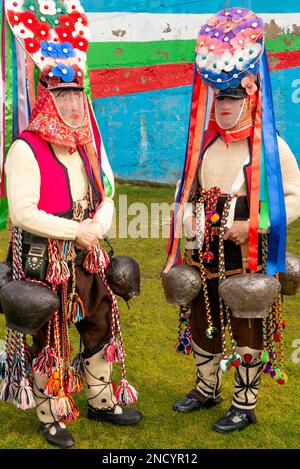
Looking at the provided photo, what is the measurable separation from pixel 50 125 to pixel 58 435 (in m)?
1.67

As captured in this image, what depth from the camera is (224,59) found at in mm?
3064

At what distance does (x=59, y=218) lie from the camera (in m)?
2.98

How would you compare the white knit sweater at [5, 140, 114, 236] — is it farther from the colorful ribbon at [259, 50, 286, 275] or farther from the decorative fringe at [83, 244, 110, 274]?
the colorful ribbon at [259, 50, 286, 275]

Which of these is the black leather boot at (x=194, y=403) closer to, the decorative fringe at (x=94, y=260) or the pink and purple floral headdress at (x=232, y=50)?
the decorative fringe at (x=94, y=260)

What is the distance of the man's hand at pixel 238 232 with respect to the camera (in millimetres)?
3139

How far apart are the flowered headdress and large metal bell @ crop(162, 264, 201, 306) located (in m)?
0.32

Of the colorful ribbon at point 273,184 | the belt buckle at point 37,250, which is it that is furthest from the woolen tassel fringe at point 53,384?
the colorful ribbon at point 273,184

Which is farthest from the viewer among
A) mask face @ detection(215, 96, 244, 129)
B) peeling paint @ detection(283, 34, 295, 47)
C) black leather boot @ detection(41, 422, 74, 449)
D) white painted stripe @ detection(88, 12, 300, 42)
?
white painted stripe @ detection(88, 12, 300, 42)

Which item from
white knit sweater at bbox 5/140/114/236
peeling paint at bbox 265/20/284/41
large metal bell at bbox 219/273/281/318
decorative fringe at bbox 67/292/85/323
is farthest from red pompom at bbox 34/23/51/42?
peeling paint at bbox 265/20/284/41

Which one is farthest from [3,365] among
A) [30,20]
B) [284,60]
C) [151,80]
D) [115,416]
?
[151,80]

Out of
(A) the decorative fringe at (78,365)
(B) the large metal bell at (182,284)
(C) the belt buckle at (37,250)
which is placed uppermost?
(C) the belt buckle at (37,250)

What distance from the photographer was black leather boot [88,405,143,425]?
138 inches

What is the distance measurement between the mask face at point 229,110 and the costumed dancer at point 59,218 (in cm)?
70

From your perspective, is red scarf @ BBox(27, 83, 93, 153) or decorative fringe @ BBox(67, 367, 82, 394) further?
decorative fringe @ BBox(67, 367, 82, 394)
